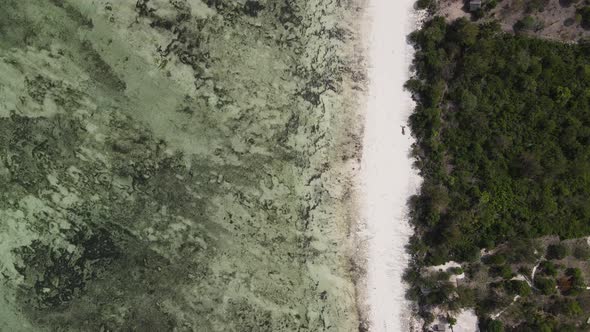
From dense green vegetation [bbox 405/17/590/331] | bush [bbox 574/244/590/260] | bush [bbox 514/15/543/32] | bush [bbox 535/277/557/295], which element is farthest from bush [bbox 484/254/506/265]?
bush [bbox 514/15/543/32]

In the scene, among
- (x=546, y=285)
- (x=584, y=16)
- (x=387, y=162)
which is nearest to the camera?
(x=546, y=285)

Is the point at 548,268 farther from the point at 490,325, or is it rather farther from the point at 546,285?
the point at 490,325

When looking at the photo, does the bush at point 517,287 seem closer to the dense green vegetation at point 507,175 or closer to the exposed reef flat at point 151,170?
the dense green vegetation at point 507,175

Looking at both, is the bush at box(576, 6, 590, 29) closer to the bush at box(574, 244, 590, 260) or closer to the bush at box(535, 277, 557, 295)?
the bush at box(574, 244, 590, 260)

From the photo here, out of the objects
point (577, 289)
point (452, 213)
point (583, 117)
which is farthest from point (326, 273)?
point (583, 117)

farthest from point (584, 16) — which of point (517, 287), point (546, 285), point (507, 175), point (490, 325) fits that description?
point (490, 325)

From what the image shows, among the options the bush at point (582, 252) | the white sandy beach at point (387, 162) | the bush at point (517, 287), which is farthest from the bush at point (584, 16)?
the bush at point (517, 287)
